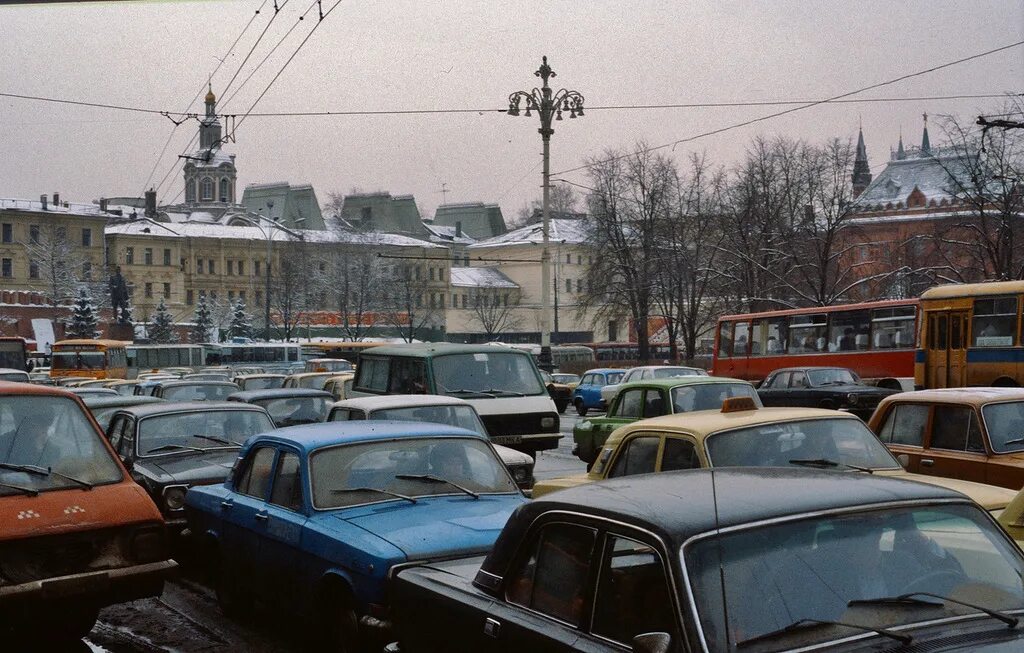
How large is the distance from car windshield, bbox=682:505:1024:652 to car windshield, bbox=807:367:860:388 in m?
20.2

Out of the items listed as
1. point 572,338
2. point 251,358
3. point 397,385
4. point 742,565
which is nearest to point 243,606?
point 742,565

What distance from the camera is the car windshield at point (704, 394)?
13.8 m

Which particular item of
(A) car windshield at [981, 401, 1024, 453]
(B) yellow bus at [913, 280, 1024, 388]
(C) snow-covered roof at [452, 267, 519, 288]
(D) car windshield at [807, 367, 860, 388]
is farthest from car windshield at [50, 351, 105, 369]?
(C) snow-covered roof at [452, 267, 519, 288]

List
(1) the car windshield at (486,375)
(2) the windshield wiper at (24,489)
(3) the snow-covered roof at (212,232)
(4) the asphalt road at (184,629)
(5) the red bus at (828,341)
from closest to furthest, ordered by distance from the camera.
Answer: (2) the windshield wiper at (24,489) < (4) the asphalt road at (184,629) < (1) the car windshield at (486,375) < (5) the red bus at (828,341) < (3) the snow-covered roof at (212,232)

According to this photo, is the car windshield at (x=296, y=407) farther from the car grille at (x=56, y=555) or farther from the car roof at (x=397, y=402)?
the car grille at (x=56, y=555)

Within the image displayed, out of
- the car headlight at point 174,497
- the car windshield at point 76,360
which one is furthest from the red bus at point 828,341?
the car windshield at point 76,360

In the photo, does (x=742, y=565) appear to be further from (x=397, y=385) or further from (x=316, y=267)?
(x=316, y=267)

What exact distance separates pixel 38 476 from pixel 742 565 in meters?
5.33

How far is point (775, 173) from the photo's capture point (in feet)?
173

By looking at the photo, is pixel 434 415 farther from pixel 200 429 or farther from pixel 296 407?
pixel 296 407

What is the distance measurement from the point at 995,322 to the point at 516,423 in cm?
1357

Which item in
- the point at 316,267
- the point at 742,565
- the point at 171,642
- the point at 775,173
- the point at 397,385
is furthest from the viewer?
the point at 316,267

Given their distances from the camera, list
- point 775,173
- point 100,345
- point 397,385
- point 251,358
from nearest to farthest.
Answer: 1. point 397,385
2. point 775,173
3. point 100,345
4. point 251,358

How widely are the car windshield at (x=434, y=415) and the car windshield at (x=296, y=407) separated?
3.29 meters
